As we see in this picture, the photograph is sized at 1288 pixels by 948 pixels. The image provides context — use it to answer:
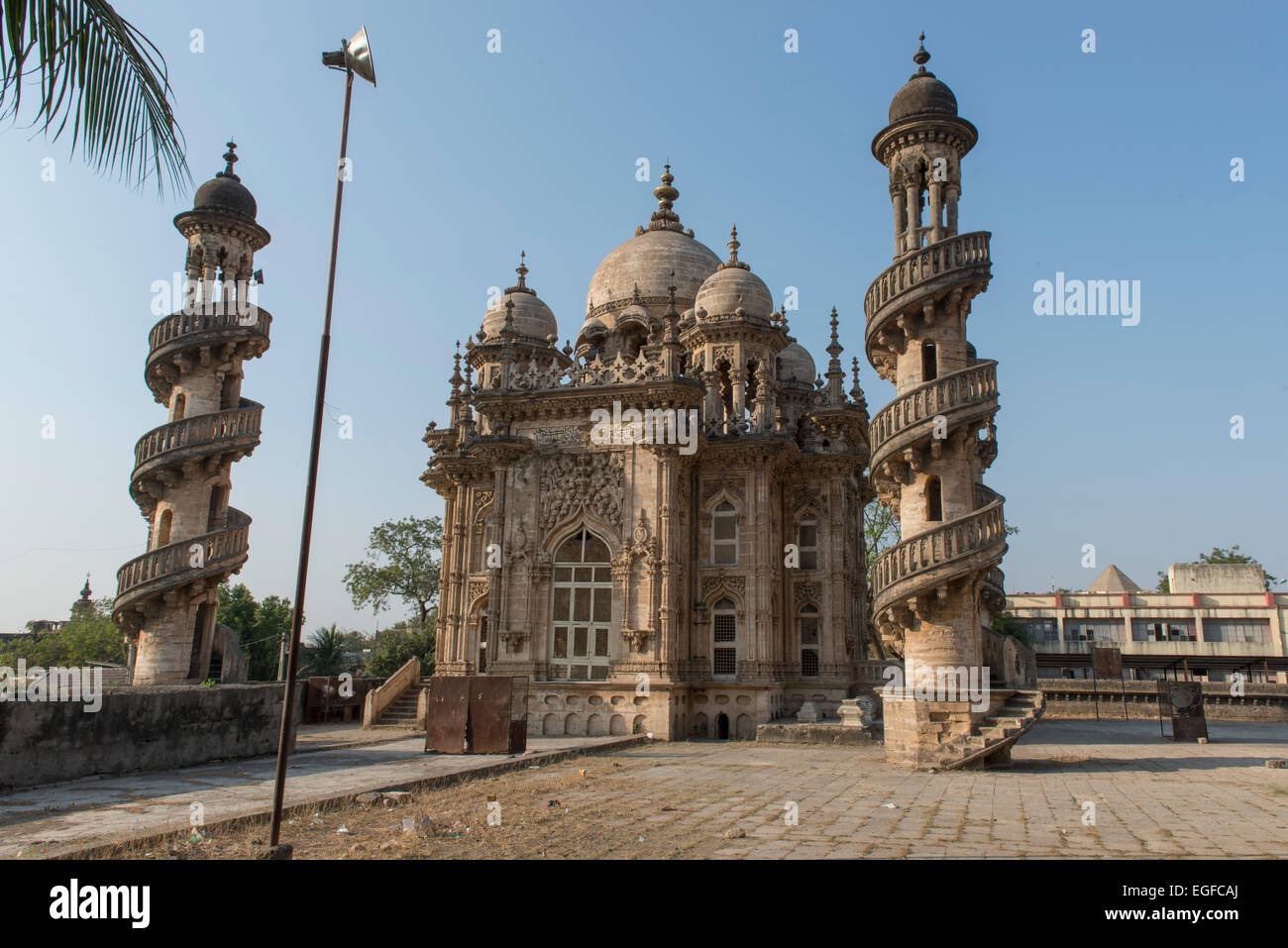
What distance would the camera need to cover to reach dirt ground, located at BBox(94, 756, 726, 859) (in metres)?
8.94

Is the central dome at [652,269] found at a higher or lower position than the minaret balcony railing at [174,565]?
higher

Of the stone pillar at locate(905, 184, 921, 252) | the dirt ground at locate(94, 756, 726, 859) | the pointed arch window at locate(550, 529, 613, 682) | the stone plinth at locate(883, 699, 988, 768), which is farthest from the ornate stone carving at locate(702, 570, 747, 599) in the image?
the dirt ground at locate(94, 756, 726, 859)

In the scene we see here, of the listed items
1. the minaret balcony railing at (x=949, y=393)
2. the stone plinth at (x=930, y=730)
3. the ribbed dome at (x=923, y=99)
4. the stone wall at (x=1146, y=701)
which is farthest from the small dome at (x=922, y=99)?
the stone wall at (x=1146, y=701)

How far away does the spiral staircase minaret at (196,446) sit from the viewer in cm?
2339

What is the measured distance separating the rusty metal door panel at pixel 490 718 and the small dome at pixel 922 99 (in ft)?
52.7

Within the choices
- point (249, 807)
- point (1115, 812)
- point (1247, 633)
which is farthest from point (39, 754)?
point (1247, 633)

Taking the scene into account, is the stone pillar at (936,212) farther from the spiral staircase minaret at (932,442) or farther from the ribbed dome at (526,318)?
the ribbed dome at (526,318)

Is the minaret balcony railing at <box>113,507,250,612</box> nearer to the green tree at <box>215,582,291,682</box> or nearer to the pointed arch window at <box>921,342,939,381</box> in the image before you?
the pointed arch window at <box>921,342,939,381</box>

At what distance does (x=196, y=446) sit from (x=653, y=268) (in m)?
20.2

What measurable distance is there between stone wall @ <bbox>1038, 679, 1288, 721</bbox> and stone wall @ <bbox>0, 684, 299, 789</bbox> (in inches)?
1279

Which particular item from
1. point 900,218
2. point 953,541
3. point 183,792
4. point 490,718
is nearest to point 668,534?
point 490,718
